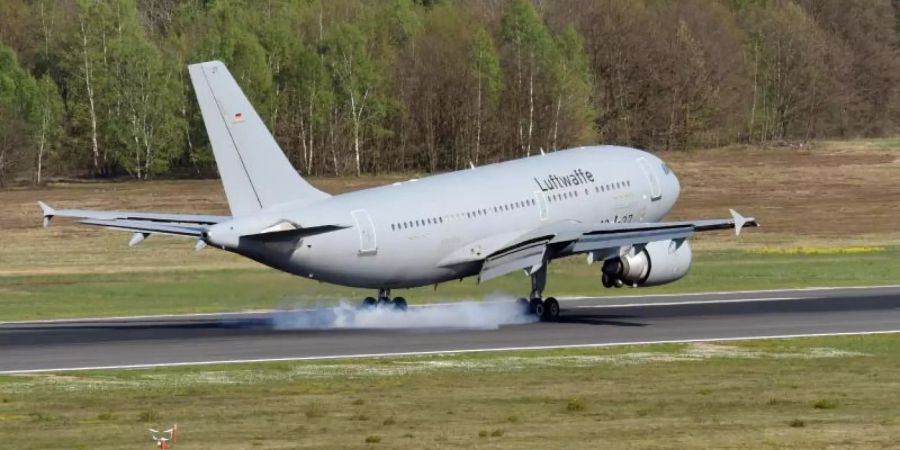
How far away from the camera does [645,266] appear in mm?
52625

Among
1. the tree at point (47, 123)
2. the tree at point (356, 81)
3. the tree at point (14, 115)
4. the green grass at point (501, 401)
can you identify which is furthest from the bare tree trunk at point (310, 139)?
the green grass at point (501, 401)

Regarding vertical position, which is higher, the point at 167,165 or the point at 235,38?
the point at 235,38

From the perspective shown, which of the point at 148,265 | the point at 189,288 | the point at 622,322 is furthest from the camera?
the point at 148,265

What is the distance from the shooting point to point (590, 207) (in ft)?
189

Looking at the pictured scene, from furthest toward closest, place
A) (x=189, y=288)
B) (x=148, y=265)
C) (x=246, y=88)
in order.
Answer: (x=246, y=88), (x=148, y=265), (x=189, y=288)

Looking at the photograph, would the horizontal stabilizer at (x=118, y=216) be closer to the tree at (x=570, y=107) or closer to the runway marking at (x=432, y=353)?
the runway marking at (x=432, y=353)

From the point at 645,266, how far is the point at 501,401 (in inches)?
710

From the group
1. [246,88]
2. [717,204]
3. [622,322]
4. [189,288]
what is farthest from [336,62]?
[622,322]

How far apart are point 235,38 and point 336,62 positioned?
8444 mm

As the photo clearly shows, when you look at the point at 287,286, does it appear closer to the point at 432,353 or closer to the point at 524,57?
the point at 432,353

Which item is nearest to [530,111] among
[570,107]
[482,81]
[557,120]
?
[557,120]

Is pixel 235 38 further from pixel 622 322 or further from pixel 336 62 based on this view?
pixel 622 322

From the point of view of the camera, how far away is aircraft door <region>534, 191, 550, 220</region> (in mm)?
55384

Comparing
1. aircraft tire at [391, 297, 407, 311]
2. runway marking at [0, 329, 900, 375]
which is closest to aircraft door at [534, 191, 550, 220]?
aircraft tire at [391, 297, 407, 311]
